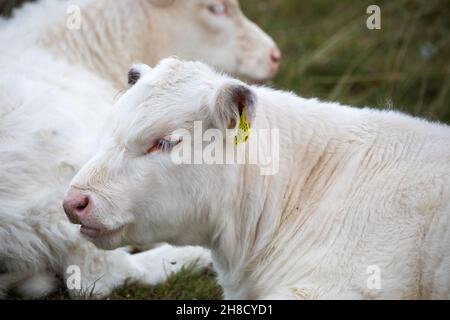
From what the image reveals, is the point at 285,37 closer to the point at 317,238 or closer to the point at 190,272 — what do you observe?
the point at 190,272

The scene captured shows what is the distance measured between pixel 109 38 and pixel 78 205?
283 cm

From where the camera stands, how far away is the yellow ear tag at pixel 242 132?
12.6 feet

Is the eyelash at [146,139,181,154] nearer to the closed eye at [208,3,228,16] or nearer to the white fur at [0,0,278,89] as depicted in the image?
the white fur at [0,0,278,89]

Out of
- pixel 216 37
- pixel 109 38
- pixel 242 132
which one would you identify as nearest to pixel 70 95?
pixel 109 38

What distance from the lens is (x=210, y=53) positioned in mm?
6688

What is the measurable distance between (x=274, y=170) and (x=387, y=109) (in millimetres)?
860

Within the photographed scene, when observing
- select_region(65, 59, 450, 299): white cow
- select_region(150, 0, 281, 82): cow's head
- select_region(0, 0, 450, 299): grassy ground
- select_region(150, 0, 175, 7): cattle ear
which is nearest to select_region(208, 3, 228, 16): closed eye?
select_region(150, 0, 281, 82): cow's head

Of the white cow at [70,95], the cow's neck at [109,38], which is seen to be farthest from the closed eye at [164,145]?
the cow's neck at [109,38]

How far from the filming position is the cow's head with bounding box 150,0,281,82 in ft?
21.2

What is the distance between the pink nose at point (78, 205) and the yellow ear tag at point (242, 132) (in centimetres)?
80

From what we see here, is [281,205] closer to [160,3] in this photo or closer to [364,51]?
[160,3]

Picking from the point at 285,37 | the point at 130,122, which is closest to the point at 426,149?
the point at 130,122

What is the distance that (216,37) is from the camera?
671cm

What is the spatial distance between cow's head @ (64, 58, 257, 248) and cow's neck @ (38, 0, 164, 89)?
2.26 meters
